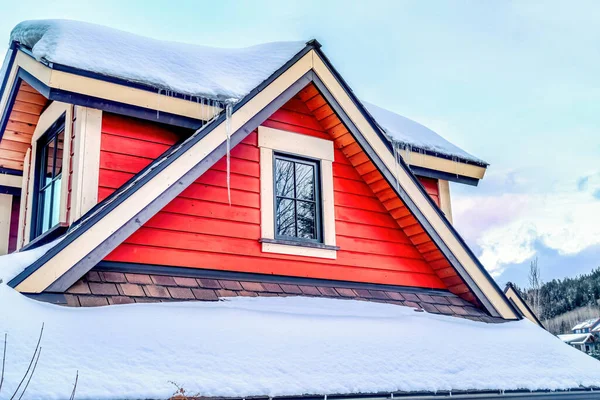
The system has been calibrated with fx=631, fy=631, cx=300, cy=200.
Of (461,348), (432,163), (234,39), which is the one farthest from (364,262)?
(234,39)

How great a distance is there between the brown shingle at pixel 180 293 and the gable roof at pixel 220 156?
69cm

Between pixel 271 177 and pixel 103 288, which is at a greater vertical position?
pixel 271 177

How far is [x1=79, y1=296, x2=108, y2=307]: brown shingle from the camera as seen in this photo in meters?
5.04

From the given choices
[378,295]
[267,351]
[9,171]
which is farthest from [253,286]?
[9,171]

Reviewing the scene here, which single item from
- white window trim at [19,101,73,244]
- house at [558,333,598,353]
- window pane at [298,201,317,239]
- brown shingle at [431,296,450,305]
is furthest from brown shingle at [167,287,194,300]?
house at [558,333,598,353]

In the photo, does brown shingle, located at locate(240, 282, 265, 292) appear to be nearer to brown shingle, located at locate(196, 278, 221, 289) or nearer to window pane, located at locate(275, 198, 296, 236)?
brown shingle, located at locate(196, 278, 221, 289)

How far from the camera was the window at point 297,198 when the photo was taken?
23.7ft

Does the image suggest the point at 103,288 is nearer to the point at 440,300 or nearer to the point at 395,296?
the point at 395,296

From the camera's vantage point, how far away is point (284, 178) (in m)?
7.41

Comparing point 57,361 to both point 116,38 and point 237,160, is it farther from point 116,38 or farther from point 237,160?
point 116,38

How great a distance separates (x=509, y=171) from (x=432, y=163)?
1470 inches

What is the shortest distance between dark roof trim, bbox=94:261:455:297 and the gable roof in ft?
1.36

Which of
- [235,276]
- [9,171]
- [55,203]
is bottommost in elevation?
[235,276]

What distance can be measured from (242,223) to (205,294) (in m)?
1.04
